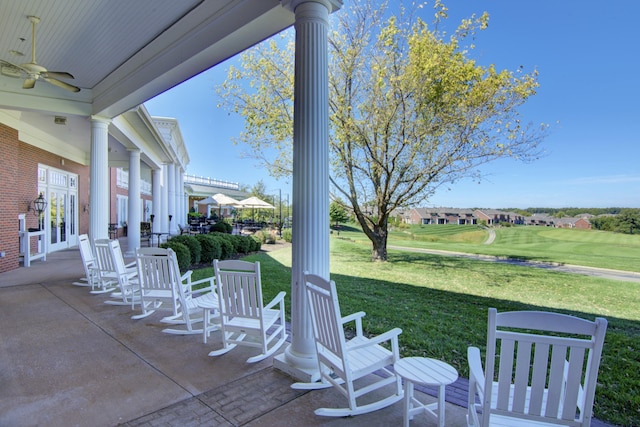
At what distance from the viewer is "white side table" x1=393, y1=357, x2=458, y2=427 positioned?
6.66ft

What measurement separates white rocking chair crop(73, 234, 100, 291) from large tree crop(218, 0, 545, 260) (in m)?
6.24

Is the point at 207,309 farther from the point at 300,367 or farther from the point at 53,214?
the point at 53,214

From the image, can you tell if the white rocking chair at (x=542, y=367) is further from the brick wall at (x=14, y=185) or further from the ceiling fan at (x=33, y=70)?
the brick wall at (x=14, y=185)

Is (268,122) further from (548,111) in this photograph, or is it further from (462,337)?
(548,111)

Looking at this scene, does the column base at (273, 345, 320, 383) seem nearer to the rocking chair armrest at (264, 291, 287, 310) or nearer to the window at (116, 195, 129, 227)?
the rocking chair armrest at (264, 291, 287, 310)

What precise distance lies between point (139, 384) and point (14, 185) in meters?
7.96

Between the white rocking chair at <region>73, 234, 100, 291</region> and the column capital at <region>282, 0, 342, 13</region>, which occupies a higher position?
the column capital at <region>282, 0, 342, 13</region>

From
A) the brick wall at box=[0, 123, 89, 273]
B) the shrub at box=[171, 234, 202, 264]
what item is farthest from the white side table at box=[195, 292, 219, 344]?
the brick wall at box=[0, 123, 89, 273]

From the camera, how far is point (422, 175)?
10594mm

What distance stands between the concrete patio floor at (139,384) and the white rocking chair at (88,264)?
5.61ft

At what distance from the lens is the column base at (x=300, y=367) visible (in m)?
2.78

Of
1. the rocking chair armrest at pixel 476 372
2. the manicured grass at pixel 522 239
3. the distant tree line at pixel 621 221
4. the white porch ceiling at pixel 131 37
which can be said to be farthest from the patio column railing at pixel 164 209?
the distant tree line at pixel 621 221

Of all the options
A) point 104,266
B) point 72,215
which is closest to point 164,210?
point 72,215

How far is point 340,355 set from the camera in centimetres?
225
